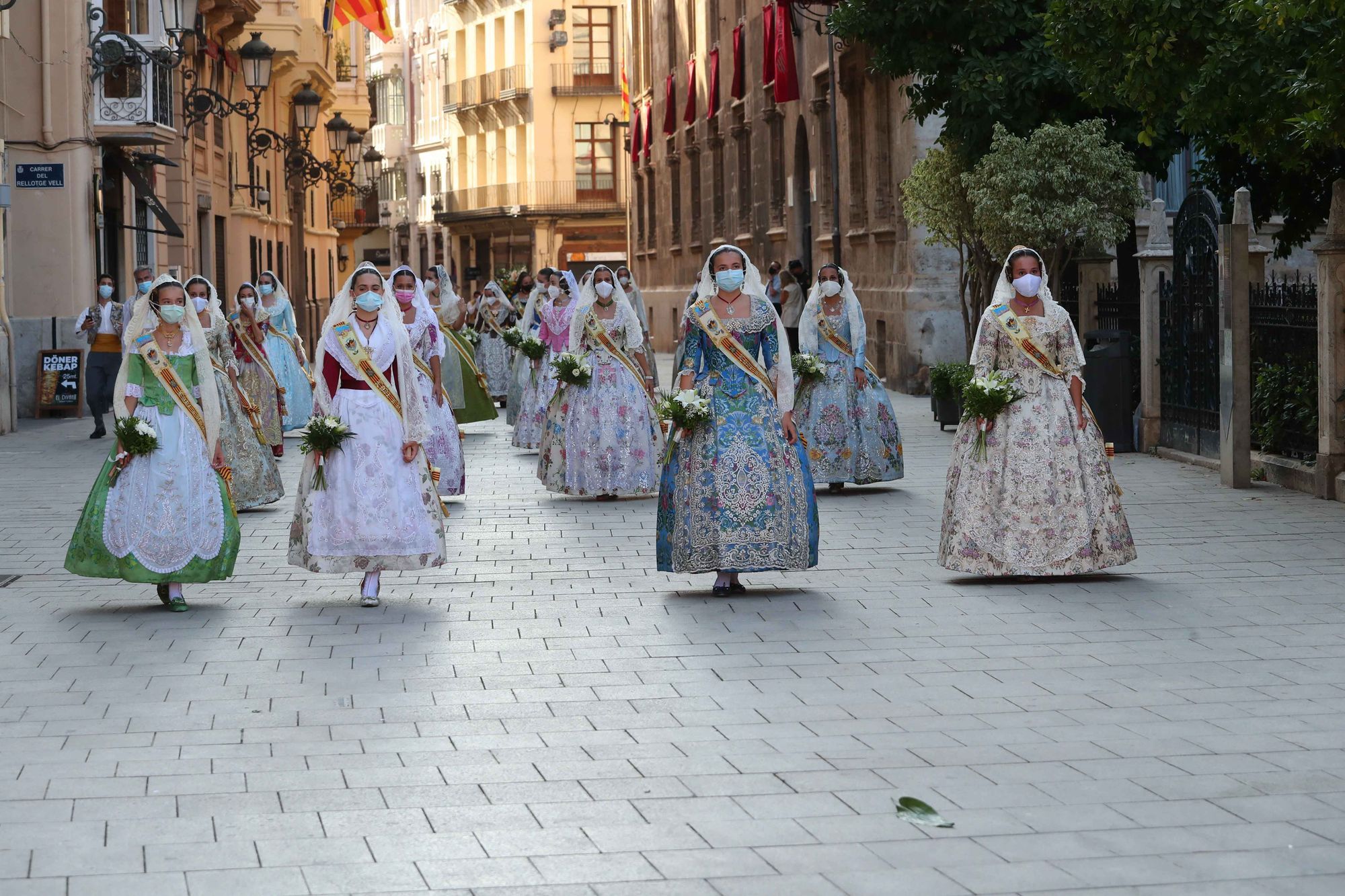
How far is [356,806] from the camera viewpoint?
5.92 m

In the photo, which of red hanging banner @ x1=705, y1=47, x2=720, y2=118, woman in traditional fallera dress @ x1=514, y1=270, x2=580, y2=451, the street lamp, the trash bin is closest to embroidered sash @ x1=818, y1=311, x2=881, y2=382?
the trash bin

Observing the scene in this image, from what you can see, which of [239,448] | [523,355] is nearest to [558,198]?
[523,355]

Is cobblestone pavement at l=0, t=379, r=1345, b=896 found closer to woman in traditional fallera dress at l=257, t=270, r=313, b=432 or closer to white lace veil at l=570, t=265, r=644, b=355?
white lace veil at l=570, t=265, r=644, b=355

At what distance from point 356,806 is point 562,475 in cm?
977

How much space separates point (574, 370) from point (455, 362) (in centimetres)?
597

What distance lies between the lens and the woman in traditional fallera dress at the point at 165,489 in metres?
9.98

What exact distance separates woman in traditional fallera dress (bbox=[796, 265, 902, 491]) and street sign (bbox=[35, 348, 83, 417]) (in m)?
13.4

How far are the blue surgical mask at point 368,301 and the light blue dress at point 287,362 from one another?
9855mm

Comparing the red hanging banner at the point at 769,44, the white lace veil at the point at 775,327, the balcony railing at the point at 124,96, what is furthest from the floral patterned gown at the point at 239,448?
the red hanging banner at the point at 769,44

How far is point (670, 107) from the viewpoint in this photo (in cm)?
4966

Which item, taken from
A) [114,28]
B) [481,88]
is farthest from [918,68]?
[481,88]

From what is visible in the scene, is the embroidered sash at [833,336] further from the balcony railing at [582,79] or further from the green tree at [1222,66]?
the balcony railing at [582,79]

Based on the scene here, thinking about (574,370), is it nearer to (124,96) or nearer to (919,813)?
(919,813)

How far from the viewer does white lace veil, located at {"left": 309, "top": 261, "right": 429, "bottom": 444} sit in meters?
10.3
